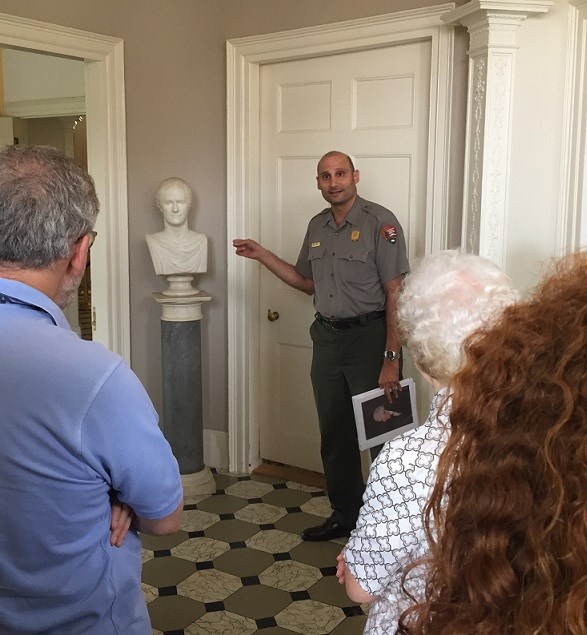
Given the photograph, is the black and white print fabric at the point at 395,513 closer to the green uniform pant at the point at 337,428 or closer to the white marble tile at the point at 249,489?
the green uniform pant at the point at 337,428

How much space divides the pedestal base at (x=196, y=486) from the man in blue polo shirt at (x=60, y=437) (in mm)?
2690

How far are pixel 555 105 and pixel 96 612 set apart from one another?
8.49ft

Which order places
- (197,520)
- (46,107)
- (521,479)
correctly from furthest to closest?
1. (46,107)
2. (197,520)
3. (521,479)

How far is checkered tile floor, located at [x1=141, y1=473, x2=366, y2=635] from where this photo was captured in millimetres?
2986

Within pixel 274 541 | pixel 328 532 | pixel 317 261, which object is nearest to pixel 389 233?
pixel 317 261

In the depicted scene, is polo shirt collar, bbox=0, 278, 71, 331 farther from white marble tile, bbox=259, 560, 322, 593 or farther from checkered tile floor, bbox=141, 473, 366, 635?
white marble tile, bbox=259, 560, 322, 593

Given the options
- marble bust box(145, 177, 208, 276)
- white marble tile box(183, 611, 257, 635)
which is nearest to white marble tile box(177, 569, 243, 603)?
white marble tile box(183, 611, 257, 635)

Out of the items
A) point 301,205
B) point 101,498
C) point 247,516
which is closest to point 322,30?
point 301,205

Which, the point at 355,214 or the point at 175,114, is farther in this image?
the point at 175,114

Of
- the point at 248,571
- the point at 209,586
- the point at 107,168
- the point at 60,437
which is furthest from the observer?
the point at 107,168

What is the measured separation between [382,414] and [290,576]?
A: 0.86 metres

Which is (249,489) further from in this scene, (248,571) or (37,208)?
(37,208)

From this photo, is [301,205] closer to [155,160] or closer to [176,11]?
[155,160]

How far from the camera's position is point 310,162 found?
13.7 feet
